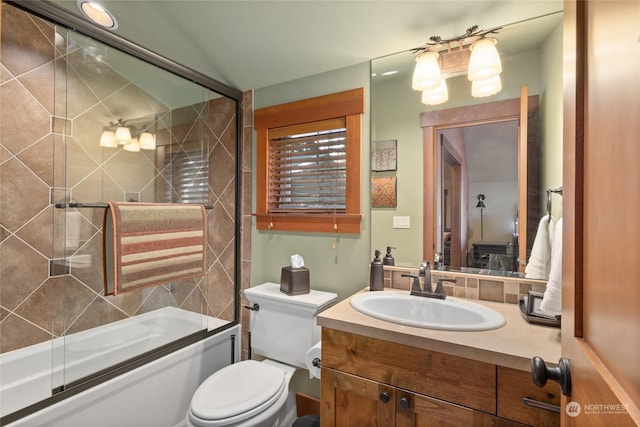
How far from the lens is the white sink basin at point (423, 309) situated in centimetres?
122

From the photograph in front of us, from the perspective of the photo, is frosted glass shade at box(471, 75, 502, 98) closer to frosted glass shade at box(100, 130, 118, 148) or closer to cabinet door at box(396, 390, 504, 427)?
cabinet door at box(396, 390, 504, 427)

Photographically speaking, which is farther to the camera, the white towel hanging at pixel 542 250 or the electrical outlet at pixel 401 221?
the electrical outlet at pixel 401 221

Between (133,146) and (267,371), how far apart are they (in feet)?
4.76

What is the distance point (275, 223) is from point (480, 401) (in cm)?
147

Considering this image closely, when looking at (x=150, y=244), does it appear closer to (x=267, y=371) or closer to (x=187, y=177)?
(x=187, y=177)

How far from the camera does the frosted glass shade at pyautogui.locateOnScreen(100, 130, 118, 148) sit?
1623 mm

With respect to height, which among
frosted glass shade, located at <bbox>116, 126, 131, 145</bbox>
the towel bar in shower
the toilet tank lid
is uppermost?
frosted glass shade, located at <bbox>116, 126, 131, 145</bbox>

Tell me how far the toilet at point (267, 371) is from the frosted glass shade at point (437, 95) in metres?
1.21

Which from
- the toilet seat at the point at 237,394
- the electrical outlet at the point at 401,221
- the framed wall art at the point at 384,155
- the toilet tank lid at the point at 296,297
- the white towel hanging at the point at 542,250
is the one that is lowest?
the toilet seat at the point at 237,394

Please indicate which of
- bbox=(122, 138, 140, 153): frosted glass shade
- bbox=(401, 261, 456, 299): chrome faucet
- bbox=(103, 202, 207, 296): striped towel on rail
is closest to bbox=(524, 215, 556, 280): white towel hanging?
bbox=(401, 261, 456, 299): chrome faucet

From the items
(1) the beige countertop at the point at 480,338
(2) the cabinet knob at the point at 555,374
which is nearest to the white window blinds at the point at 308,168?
(1) the beige countertop at the point at 480,338

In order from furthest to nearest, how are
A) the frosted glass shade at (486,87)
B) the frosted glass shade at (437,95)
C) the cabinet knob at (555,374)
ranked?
the frosted glass shade at (437,95), the frosted glass shade at (486,87), the cabinet knob at (555,374)

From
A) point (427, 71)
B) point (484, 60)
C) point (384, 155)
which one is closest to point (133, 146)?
point (384, 155)
